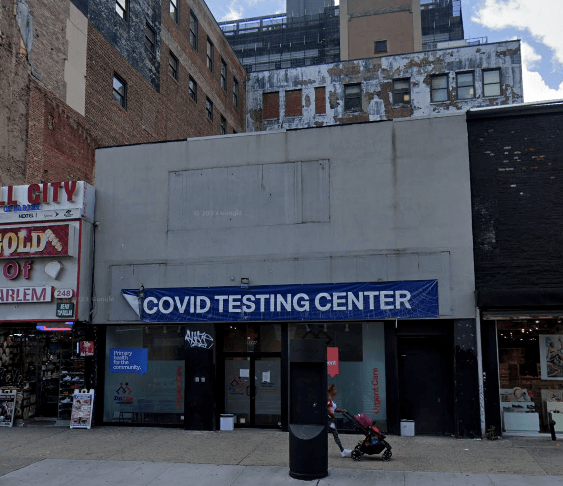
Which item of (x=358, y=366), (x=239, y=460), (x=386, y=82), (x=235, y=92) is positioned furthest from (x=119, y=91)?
(x=386, y=82)

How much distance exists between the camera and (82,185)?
16.8 m

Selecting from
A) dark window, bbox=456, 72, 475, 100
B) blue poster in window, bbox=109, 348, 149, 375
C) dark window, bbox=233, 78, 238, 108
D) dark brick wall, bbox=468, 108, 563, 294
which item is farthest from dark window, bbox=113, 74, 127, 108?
dark window, bbox=456, 72, 475, 100

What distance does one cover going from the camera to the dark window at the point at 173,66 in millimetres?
32188

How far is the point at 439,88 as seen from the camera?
133 feet

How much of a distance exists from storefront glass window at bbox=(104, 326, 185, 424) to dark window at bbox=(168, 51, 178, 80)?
19.0 meters

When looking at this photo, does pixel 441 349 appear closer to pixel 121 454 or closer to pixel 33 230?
pixel 121 454

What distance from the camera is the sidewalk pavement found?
34.9 ft

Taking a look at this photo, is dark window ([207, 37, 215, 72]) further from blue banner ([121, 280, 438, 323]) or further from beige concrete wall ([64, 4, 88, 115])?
blue banner ([121, 280, 438, 323])

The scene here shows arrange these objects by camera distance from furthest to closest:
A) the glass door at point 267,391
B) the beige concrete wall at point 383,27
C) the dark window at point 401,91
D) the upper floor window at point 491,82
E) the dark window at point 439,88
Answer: the beige concrete wall at point 383,27
the dark window at point 401,91
the dark window at point 439,88
the upper floor window at point 491,82
the glass door at point 267,391

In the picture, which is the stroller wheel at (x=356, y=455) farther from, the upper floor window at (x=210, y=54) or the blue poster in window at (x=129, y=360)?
the upper floor window at (x=210, y=54)

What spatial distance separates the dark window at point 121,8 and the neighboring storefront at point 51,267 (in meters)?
13.3

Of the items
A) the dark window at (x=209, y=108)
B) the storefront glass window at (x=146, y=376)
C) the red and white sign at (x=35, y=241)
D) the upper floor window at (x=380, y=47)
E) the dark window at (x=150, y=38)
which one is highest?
the upper floor window at (x=380, y=47)

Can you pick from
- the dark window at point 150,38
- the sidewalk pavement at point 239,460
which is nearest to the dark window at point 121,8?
the dark window at point 150,38

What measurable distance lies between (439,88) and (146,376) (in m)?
30.8
